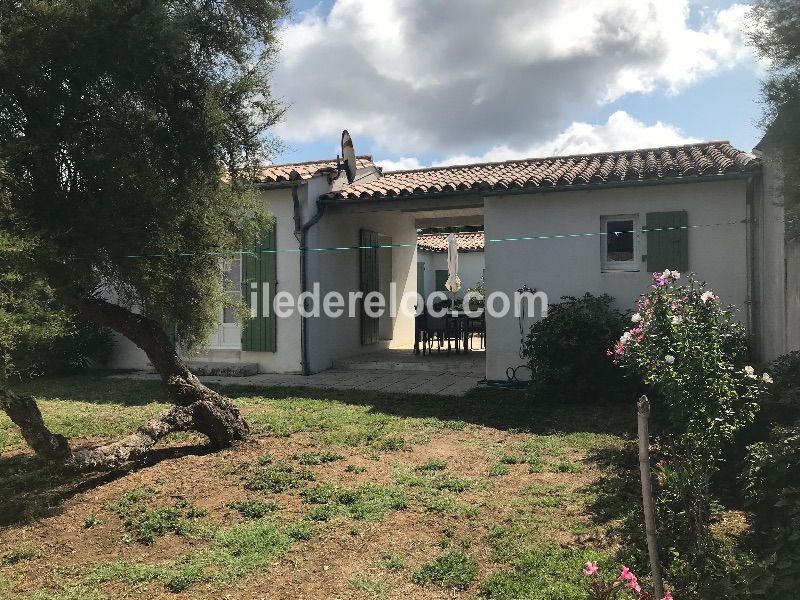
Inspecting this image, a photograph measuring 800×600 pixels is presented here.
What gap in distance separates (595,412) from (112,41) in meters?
6.50

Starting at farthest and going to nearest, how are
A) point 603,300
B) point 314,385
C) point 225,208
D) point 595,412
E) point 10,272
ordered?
point 314,385 → point 603,300 → point 595,412 → point 225,208 → point 10,272

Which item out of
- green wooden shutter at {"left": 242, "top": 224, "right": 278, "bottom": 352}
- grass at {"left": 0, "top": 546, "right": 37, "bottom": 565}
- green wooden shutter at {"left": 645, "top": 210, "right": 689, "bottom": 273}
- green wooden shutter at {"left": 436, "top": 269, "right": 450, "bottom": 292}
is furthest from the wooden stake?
green wooden shutter at {"left": 436, "top": 269, "right": 450, "bottom": 292}

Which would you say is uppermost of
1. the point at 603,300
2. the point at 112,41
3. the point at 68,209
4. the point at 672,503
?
the point at 112,41

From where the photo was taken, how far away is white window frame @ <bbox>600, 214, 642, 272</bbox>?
8.76 m

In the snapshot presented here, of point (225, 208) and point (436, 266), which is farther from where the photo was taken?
point (436, 266)

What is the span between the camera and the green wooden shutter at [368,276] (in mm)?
12797

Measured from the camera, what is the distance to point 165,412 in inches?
221

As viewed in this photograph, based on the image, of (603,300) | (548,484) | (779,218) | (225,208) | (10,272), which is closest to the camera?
(10,272)

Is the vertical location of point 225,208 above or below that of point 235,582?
above

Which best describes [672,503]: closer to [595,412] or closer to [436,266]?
[595,412]

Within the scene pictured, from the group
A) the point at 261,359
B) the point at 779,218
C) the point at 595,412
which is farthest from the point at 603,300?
the point at 261,359

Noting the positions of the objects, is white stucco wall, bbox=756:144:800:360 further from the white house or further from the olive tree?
the olive tree

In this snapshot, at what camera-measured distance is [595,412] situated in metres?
7.42

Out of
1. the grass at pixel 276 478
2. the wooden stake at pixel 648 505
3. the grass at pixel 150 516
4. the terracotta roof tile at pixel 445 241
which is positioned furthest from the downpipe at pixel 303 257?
the terracotta roof tile at pixel 445 241
